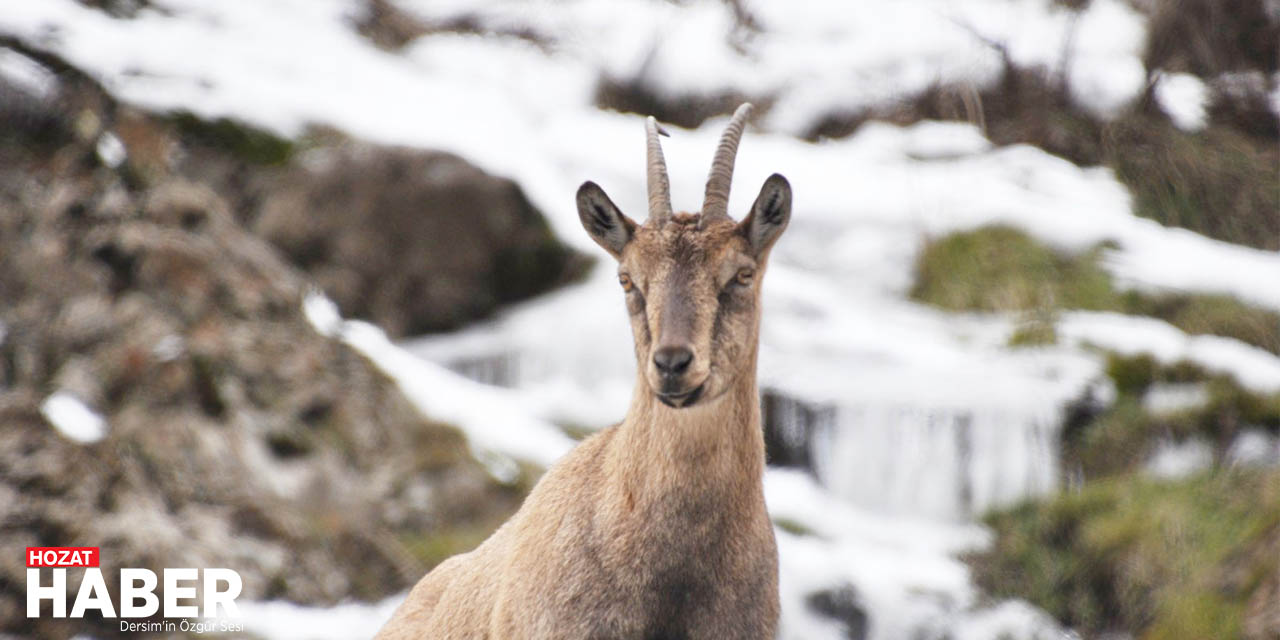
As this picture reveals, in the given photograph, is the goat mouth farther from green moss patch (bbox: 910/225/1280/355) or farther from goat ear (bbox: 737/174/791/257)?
green moss patch (bbox: 910/225/1280/355)

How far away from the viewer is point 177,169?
38.7 feet

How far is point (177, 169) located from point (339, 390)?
161 inches

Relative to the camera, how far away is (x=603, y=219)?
463 cm

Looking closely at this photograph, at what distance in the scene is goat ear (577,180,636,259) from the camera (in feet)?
15.0

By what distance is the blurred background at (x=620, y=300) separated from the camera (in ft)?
26.3

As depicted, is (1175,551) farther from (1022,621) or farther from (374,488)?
(374,488)

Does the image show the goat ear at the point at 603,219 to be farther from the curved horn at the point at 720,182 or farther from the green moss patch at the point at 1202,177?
the green moss patch at the point at 1202,177

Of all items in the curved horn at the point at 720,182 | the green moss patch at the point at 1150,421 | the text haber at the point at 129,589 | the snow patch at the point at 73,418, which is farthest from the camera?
the green moss patch at the point at 1150,421

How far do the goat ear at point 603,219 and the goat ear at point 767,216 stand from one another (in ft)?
1.49

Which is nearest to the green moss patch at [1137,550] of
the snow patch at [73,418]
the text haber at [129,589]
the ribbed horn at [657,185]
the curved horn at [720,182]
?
the curved horn at [720,182]

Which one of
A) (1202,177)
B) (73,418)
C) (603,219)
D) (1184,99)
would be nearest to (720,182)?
(603,219)

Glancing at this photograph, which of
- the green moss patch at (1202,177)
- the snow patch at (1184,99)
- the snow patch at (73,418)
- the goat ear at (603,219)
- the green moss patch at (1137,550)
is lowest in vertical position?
the green moss patch at (1137,550)

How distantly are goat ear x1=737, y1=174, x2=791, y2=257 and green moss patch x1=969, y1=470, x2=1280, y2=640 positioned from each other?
192 inches

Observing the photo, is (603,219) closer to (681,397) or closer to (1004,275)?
(681,397)
